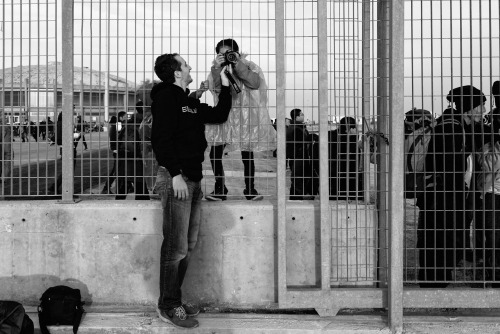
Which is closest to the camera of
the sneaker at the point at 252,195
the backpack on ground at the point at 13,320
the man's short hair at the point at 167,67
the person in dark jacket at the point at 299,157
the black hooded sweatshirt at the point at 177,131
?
the backpack on ground at the point at 13,320

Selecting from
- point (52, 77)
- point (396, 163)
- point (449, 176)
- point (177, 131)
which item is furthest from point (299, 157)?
point (52, 77)

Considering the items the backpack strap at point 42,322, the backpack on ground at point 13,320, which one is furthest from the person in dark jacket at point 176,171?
the backpack on ground at point 13,320

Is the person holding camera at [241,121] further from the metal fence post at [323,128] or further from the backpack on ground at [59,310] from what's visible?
the backpack on ground at [59,310]

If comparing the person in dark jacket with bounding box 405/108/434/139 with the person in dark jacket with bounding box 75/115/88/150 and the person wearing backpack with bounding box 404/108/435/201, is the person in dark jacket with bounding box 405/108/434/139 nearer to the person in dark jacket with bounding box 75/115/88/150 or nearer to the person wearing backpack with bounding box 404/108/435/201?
the person wearing backpack with bounding box 404/108/435/201

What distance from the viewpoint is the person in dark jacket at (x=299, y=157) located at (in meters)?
6.79

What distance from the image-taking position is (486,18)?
6.28 metres

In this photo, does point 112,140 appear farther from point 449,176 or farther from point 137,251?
point 449,176

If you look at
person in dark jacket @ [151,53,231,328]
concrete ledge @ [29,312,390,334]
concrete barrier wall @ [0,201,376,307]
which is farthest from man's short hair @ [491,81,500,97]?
person in dark jacket @ [151,53,231,328]

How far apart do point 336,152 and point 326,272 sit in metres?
1.08

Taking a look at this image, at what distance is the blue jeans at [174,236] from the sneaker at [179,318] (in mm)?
42

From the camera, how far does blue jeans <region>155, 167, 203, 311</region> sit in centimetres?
611

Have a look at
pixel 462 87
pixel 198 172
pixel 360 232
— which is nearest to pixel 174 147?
pixel 198 172

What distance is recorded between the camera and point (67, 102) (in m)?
6.79

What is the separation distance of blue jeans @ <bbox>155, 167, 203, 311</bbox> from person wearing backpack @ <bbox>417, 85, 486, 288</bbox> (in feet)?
6.62
